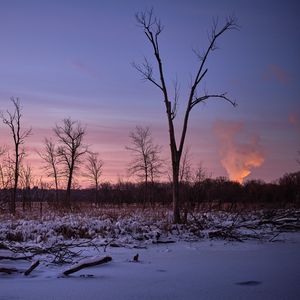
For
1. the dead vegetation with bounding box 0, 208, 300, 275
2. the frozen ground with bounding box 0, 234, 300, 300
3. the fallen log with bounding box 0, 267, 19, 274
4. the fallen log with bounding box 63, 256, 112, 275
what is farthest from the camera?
the dead vegetation with bounding box 0, 208, 300, 275

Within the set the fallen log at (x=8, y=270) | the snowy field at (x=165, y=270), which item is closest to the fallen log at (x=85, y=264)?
the snowy field at (x=165, y=270)

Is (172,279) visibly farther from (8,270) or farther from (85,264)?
(8,270)

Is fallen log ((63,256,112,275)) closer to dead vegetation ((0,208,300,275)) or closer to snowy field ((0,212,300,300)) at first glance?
snowy field ((0,212,300,300))

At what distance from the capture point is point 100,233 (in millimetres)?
12352

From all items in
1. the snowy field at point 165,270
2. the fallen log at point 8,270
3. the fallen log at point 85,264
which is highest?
the fallen log at point 85,264

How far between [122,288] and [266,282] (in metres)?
2.04

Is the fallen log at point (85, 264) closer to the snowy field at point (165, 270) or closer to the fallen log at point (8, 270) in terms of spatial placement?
the snowy field at point (165, 270)

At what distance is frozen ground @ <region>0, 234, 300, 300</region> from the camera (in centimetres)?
463

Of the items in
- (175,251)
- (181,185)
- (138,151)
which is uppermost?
(138,151)

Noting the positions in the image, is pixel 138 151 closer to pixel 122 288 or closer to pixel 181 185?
pixel 181 185

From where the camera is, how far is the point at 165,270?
21.0 ft

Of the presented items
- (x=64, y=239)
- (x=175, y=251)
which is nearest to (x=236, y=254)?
(x=175, y=251)

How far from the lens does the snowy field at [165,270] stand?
4723 mm

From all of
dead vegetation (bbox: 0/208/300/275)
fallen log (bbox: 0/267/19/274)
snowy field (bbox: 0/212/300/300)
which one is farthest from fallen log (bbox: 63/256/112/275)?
dead vegetation (bbox: 0/208/300/275)
